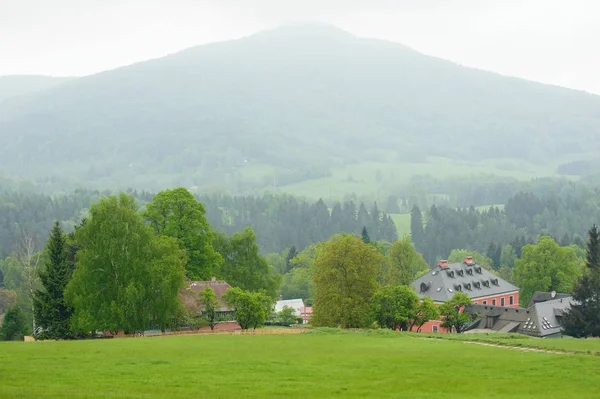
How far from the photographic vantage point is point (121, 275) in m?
61.9

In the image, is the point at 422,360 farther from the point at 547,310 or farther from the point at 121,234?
the point at 547,310

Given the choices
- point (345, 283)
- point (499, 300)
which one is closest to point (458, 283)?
point (499, 300)

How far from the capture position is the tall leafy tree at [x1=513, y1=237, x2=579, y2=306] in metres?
110

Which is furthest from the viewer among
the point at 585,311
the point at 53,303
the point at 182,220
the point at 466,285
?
the point at 466,285

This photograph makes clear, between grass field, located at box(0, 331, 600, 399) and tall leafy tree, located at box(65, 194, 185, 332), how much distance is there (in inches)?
361

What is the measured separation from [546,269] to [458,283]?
50.3 ft

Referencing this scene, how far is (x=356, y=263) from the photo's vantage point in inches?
2958

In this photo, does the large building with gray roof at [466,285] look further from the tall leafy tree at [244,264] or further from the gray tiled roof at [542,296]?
the tall leafy tree at [244,264]

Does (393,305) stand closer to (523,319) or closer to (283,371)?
(523,319)

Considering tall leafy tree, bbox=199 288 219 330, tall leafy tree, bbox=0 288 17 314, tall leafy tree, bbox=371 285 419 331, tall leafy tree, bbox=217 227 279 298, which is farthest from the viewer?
tall leafy tree, bbox=0 288 17 314

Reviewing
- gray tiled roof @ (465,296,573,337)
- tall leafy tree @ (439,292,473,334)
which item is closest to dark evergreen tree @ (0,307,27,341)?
tall leafy tree @ (439,292,473,334)

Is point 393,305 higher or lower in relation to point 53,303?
lower

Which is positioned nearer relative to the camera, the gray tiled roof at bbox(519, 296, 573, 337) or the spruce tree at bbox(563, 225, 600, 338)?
the spruce tree at bbox(563, 225, 600, 338)

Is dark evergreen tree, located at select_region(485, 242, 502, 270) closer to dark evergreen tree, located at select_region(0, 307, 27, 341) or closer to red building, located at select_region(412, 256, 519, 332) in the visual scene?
red building, located at select_region(412, 256, 519, 332)
